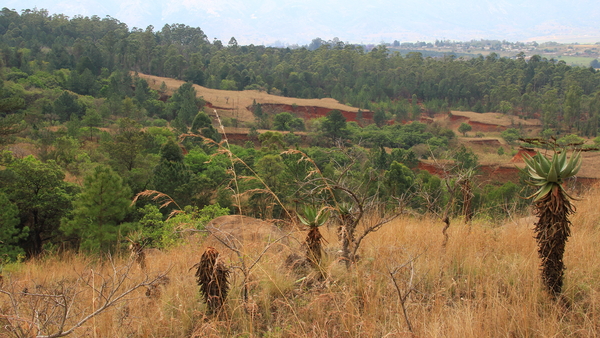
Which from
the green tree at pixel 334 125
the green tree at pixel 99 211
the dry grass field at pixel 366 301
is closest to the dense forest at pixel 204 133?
the green tree at pixel 99 211

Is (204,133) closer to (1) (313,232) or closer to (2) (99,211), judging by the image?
(2) (99,211)

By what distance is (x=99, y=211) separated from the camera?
13.4 meters

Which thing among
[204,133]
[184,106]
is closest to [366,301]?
[204,133]

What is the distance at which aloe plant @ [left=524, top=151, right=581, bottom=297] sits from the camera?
237 cm

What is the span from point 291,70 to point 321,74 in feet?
17.6

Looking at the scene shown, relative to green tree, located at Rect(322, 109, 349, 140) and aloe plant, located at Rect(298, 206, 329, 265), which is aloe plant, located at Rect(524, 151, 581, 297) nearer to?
aloe plant, located at Rect(298, 206, 329, 265)

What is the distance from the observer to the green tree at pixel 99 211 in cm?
1320

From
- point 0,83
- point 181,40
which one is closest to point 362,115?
point 0,83

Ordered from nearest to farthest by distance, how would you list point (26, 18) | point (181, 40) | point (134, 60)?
1. point (134, 60)
2. point (26, 18)
3. point (181, 40)

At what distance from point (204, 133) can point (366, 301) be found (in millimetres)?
28078

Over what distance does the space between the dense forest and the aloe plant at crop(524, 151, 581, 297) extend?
0.91 meters

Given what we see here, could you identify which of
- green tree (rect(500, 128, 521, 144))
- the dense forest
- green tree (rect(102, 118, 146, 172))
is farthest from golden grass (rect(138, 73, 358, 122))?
green tree (rect(102, 118, 146, 172))

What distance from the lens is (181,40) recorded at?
3447 inches

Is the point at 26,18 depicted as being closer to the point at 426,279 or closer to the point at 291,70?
the point at 291,70
